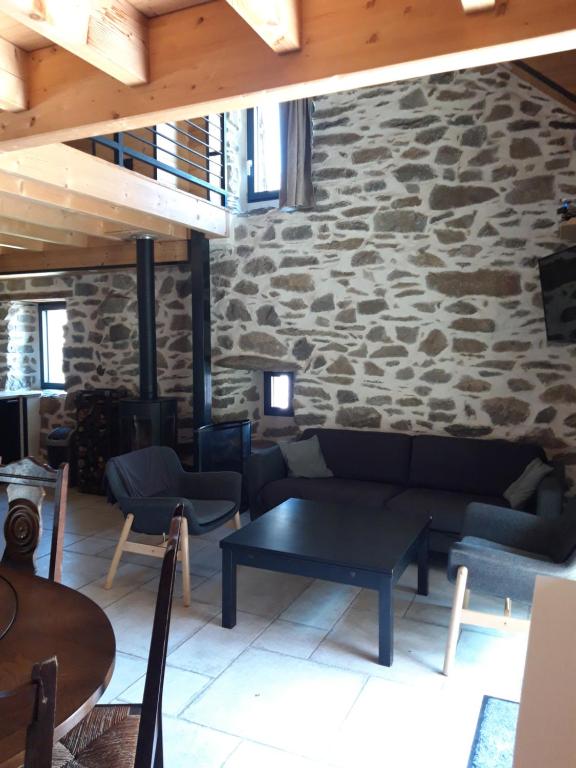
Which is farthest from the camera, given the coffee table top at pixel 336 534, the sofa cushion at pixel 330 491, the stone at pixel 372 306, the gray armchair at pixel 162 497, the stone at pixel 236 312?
the stone at pixel 236 312

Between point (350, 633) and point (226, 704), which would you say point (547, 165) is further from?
point (226, 704)

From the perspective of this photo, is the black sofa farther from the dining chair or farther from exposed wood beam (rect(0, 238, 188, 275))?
the dining chair

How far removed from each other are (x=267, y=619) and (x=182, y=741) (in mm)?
976

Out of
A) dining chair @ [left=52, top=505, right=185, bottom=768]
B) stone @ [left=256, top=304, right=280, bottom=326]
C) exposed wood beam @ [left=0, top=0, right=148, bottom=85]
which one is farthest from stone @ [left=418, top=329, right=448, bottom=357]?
dining chair @ [left=52, top=505, right=185, bottom=768]

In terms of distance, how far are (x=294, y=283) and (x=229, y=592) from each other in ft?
9.47

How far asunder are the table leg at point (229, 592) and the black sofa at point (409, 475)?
1232mm

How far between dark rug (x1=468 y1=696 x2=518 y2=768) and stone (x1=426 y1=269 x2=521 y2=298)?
2856 mm

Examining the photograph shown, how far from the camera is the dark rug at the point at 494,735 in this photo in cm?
205

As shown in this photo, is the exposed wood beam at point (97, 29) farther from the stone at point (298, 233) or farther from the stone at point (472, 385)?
the stone at point (472, 385)

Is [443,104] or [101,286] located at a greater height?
[443,104]

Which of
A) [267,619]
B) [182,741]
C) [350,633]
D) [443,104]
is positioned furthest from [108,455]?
[443,104]

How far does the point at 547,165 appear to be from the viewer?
4145 millimetres

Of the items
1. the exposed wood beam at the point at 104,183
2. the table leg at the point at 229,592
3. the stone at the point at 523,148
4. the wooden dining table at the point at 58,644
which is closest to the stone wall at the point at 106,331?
the exposed wood beam at the point at 104,183

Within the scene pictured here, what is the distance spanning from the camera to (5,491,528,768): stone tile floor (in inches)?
83.6
